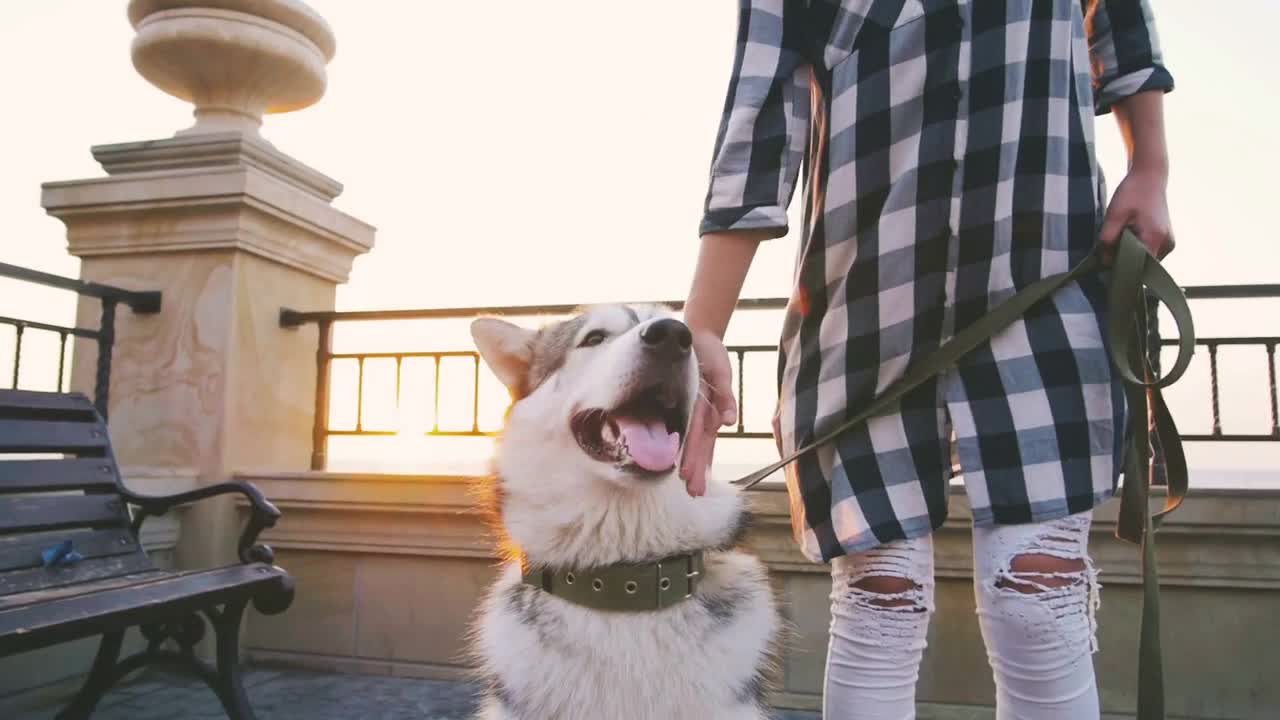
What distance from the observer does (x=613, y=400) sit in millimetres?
1727

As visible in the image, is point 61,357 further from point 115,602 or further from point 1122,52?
point 1122,52

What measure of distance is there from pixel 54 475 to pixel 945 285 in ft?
10.7

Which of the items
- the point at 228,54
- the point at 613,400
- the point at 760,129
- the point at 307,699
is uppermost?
the point at 228,54

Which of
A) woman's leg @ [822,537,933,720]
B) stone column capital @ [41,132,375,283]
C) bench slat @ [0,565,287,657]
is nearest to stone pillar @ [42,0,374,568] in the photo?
stone column capital @ [41,132,375,283]

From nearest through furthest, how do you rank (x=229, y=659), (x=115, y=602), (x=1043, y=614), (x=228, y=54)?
(x=1043, y=614)
(x=115, y=602)
(x=229, y=659)
(x=228, y=54)

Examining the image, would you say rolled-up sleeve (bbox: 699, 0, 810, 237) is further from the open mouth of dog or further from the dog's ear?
the dog's ear

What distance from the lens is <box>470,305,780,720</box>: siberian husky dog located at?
5.22 feet

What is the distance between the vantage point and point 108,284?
164 inches

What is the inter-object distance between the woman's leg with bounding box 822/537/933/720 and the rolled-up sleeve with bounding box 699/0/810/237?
1.89ft

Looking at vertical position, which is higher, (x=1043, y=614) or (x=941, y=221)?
(x=941, y=221)

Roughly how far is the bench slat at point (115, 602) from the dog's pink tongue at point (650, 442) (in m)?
1.58

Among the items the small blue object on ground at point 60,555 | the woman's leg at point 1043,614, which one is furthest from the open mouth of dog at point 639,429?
the small blue object on ground at point 60,555

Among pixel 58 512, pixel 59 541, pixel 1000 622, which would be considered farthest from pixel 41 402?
pixel 1000 622

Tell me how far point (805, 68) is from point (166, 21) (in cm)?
395
